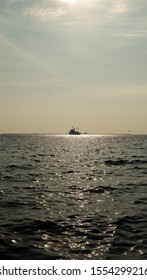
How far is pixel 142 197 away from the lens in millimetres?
23000

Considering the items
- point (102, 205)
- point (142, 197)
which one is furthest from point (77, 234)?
point (142, 197)

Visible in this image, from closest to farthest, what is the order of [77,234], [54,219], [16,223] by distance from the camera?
[77,234] < [16,223] < [54,219]

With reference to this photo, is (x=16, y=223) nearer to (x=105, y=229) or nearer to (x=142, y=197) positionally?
(x=105, y=229)

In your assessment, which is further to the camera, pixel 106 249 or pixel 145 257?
pixel 106 249

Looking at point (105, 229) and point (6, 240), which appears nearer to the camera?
point (6, 240)

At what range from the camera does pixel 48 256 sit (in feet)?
40.1

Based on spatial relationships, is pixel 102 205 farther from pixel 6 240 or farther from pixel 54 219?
pixel 6 240
